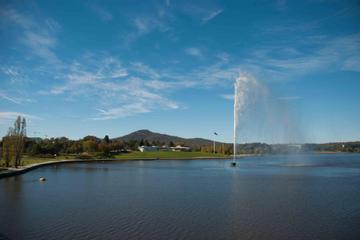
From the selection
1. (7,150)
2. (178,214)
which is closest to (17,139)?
(7,150)

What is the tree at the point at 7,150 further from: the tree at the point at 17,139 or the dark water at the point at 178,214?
the dark water at the point at 178,214

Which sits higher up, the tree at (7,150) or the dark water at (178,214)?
the tree at (7,150)

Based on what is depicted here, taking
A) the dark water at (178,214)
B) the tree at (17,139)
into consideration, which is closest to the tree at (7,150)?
the tree at (17,139)

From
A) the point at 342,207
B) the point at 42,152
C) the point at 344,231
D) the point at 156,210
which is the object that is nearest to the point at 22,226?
the point at 156,210

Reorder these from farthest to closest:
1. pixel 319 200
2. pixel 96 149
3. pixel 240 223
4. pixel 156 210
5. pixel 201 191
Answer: pixel 96 149 → pixel 201 191 → pixel 319 200 → pixel 156 210 → pixel 240 223

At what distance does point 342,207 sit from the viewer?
2434cm

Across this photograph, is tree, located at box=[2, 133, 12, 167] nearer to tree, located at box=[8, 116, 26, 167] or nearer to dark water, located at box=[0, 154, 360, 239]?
tree, located at box=[8, 116, 26, 167]

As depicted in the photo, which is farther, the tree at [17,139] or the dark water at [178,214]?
the tree at [17,139]

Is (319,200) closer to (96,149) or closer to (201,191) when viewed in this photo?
(201,191)

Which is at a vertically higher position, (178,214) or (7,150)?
(7,150)

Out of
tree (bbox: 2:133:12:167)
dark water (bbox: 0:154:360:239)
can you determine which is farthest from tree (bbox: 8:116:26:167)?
dark water (bbox: 0:154:360:239)

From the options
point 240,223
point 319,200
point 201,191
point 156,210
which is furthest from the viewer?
point 201,191

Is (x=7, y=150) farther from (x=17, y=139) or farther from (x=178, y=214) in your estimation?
(x=178, y=214)

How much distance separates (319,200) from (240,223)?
11.3m
